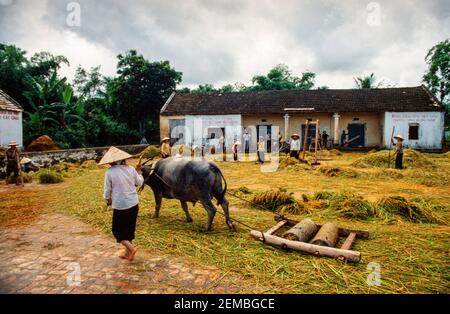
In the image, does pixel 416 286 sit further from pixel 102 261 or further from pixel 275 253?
pixel 102 261

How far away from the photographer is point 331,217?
613 centimetres

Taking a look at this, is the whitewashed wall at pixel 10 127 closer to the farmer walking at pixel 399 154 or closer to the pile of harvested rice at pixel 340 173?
the pile of harvested rice at pixel 340 173

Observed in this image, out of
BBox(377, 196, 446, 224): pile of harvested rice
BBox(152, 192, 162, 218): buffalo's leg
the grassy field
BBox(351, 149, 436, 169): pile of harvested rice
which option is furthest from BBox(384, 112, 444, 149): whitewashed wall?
BBox(152, 192, 162, 218): buffalo's leg

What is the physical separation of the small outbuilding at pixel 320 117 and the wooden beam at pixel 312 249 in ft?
63.9

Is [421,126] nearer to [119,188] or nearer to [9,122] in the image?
[119,188]

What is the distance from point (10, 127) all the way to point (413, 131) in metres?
27.6

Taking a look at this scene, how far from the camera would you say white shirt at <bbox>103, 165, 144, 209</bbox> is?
13.2 feet

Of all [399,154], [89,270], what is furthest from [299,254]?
[399,154]

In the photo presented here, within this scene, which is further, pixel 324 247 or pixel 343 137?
pixel 343 137

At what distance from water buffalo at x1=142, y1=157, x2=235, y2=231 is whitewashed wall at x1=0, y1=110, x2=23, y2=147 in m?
15.0

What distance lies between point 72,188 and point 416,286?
369 inches

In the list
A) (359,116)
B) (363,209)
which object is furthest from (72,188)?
(359,116)

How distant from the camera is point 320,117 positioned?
961 inches

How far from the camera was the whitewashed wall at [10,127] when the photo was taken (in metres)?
16.3
